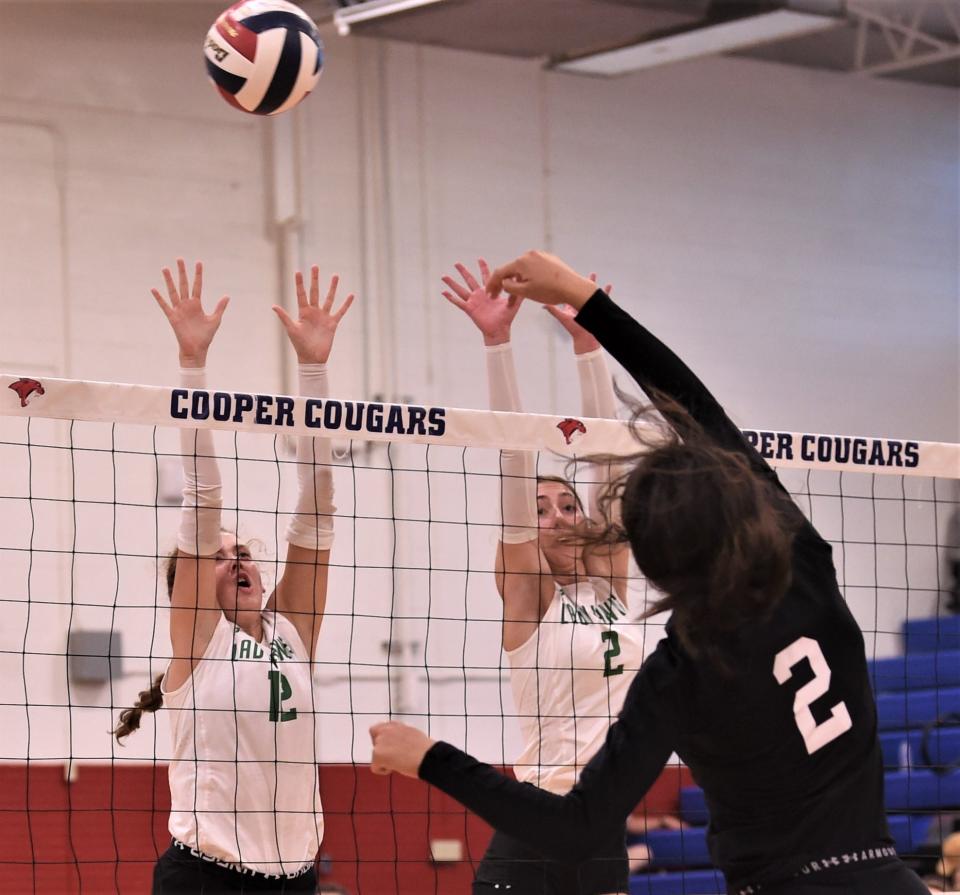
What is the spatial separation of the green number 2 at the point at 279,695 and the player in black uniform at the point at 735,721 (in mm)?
2163

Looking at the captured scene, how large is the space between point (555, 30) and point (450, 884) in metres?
6.03

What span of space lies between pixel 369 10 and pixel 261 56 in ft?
15.2

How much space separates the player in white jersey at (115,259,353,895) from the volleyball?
0.98 metres

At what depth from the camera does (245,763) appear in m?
4.46

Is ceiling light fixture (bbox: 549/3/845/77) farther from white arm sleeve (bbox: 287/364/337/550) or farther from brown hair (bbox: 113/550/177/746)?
brown hair (bbox: 113/550/177/746)

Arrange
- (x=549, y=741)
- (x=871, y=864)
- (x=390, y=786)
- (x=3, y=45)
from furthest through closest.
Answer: (x=3, y=45)
(x=390, y=786)
(x=549, y=741)
(x=871, y=864)

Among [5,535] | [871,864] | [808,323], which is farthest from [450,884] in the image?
[871,864]

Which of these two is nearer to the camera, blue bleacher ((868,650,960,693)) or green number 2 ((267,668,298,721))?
green number 2 ((267,668,298,721))

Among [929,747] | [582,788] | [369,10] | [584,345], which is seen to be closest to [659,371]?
[582,788]

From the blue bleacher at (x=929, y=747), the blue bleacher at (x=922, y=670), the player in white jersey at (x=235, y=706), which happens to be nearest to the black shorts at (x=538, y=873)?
the player in white jersey at (x=235, y=706)

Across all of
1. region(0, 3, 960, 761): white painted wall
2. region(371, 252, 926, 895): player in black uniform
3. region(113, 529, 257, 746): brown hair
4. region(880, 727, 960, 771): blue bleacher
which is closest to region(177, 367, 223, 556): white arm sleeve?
region(113, 529, 257, 746): brown hair

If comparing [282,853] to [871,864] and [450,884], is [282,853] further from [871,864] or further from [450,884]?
[450,884]

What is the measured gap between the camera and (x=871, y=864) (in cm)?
229

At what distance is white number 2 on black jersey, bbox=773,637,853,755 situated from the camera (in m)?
2.29
